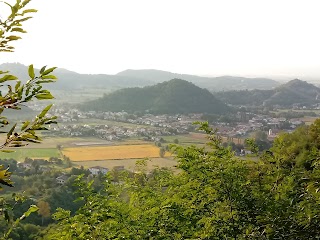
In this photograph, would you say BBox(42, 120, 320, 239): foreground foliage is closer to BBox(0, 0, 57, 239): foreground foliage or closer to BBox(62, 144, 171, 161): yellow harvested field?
BBox(0, 0, 57, 239): foreground foliage

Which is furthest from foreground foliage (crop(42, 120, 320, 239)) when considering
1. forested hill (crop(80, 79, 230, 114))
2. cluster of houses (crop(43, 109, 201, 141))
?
forested hill (crop(80, 79, 230, 114))

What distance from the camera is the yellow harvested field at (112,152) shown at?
47159 mm

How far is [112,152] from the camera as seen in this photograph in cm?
5072

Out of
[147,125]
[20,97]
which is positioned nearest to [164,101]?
[147,125]

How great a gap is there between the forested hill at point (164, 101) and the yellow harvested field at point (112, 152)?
44.2 meters

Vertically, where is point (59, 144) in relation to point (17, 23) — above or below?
below

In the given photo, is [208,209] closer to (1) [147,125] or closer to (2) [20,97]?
(2) [20,97]

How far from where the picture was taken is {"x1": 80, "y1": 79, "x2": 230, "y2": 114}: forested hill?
9856 cm

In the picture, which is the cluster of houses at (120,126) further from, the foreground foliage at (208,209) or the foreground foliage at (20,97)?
the foreground foliage at (20,97)

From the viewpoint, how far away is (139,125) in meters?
77.9

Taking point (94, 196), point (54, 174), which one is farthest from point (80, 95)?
point (94, 196)

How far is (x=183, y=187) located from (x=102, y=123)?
243 ft

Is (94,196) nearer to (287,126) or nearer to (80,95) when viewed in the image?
(287,126)

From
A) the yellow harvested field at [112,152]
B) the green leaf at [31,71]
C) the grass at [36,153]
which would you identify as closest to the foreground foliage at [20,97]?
the green leaf at [31,71]
